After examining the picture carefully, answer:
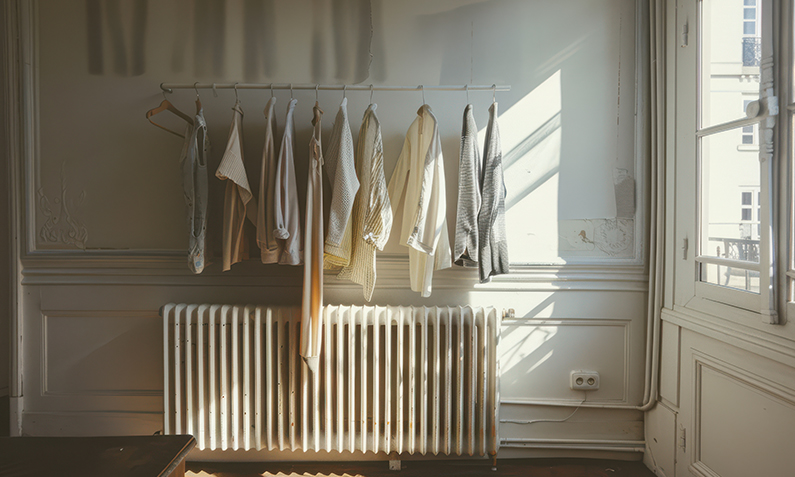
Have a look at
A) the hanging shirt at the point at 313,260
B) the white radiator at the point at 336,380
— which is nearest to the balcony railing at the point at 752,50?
the white radiator at the point at 336,380

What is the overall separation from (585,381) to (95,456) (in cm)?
190

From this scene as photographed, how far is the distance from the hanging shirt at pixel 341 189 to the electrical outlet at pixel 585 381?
1.21m

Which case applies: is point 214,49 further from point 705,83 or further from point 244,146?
point 705,83

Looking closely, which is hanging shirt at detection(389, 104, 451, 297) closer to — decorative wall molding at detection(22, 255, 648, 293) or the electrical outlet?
decorative wall molding at detection(22, 255, 648, 293)

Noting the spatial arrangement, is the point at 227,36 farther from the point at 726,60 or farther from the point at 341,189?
the point at 726,60

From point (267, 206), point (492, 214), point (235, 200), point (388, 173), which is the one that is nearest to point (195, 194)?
point (235, 200)

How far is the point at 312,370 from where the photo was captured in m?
1.84

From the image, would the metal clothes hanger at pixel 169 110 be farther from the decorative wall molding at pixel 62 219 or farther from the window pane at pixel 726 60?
the window pane at pixel 726 60

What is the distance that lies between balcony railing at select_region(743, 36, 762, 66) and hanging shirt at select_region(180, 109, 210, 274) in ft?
6.72

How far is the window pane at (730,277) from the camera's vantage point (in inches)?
59.7

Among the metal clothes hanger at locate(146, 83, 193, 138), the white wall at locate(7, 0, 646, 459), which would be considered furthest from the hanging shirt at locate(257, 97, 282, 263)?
the metal clothes hanger at locate(146, 83, 193, 138)

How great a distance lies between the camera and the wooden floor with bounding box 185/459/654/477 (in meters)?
1.96

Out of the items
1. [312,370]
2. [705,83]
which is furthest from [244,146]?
[705,83]

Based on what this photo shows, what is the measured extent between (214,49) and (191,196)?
76 cm
